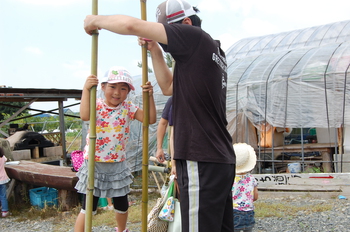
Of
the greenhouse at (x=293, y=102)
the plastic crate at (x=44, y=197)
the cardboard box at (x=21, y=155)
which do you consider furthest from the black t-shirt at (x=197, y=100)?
the cardboard box at (x=21, y=155)

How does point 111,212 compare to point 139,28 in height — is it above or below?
below

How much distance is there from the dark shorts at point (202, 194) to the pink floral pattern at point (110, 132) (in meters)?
1.25

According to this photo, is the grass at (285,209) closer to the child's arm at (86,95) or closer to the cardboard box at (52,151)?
the child's arm at (86,95)

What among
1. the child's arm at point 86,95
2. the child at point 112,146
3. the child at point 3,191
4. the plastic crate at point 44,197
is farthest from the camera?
the plastic crate at point 44,197

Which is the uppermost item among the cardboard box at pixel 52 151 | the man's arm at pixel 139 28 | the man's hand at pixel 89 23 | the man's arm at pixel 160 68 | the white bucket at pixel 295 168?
the man's hand at pixel 89 23

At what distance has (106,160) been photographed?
10.3ft

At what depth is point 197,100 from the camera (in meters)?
2.05

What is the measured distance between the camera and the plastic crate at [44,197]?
7148mm

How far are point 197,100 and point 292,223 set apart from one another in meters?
3.96

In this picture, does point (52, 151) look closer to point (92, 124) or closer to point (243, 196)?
point (243, 196)

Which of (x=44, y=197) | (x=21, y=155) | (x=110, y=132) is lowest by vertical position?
(x=44, y=197)

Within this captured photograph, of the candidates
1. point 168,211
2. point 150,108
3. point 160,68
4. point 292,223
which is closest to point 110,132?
point 150,108

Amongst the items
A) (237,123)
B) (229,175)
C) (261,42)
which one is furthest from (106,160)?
(261,42)

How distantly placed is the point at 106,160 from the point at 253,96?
22.5 ft
